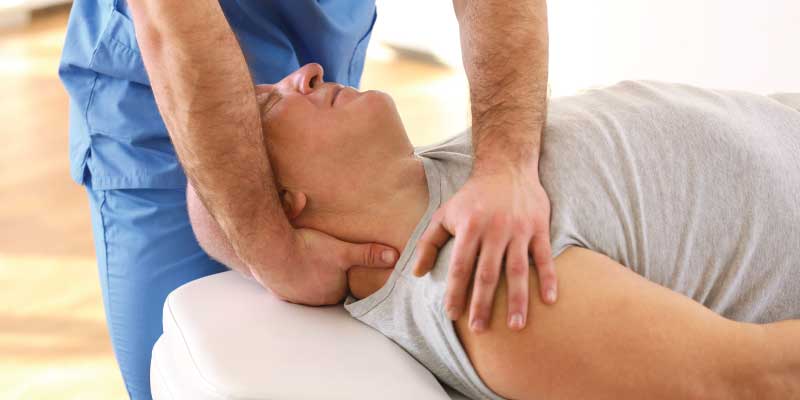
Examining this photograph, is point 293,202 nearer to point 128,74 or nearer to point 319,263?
point 319,263

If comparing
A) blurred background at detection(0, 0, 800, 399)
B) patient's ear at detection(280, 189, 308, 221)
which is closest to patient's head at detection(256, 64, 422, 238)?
patient's ear at detection(280, 189, 308, 221)

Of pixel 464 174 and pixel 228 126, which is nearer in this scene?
pixel 228 126

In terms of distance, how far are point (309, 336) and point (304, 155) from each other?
258 mm

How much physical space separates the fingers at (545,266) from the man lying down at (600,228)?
0.02m

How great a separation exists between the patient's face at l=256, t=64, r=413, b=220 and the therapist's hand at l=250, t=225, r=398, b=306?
0.20 feet

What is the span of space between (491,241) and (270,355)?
33 centimetres

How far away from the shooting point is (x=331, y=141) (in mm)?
1455

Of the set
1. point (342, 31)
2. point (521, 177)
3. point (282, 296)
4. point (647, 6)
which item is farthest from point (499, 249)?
point (647, 6)

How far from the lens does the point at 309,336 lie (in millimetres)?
1400

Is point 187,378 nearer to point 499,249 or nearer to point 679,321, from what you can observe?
point 499,249

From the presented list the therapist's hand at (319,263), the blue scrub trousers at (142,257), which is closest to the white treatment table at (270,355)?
the therapist's hand at (319,263)

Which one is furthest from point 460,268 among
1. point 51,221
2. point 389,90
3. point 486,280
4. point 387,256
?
point 389,90

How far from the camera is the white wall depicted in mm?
2635

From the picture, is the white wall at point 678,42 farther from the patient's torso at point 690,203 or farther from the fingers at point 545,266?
the fingers at point 545,266
